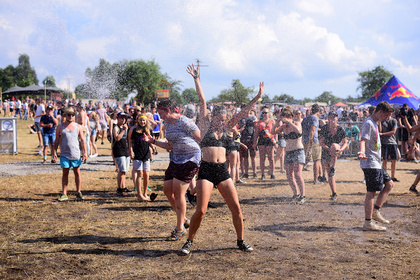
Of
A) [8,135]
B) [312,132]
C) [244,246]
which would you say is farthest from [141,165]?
[8,135]

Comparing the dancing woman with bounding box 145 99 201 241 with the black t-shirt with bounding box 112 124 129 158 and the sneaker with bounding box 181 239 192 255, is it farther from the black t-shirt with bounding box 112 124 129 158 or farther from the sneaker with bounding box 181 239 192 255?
the black t-shirt with bounding box 112 124 129 158

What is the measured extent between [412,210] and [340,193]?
1.97 metres

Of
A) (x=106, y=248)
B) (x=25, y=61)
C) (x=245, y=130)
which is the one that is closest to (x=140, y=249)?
(x=106, y=248)

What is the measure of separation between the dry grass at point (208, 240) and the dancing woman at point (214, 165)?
487 mm

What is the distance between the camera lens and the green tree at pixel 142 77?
2261 inches

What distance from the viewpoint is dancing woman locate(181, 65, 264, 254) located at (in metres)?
4.67

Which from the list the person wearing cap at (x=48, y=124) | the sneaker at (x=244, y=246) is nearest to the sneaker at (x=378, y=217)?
the sneaker at (x=244, y=246)

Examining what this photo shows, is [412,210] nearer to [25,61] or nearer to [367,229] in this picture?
[367,229]

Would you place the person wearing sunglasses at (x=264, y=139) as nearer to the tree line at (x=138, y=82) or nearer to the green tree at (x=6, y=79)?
the tree line at (x=138, y=82)

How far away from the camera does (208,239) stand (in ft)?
17.9

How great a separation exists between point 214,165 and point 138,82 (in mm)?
59197

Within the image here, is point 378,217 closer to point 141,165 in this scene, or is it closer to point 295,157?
point 295,157

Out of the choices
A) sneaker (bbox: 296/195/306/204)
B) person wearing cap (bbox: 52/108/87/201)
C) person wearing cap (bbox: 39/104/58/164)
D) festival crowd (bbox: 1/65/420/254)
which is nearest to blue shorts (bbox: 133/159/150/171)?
festival crowd (bbox: 1/65/420/254)

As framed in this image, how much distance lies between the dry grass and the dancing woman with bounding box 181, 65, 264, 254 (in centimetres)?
49
